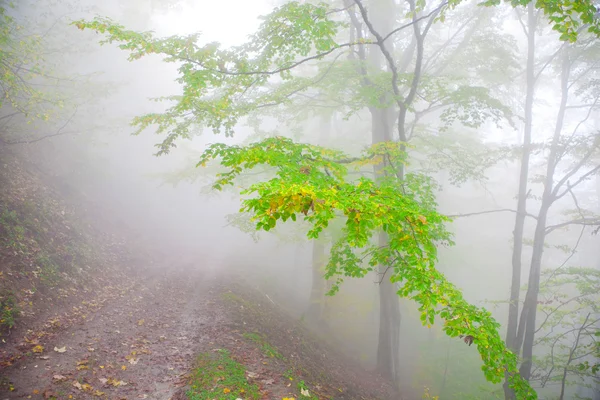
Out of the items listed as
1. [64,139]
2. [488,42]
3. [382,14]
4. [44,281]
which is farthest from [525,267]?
[64,139]

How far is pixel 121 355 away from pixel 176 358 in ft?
3.62

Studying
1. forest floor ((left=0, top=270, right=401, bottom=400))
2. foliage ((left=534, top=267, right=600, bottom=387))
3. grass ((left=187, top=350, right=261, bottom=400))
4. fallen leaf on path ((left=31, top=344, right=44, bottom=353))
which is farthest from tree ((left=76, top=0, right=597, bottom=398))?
foliage ((left=534, top=267, right=600, bottom=387))

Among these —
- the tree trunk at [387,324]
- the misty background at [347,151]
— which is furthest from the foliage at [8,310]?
the tree trunk at [387,324]

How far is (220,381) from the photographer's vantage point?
5.18m

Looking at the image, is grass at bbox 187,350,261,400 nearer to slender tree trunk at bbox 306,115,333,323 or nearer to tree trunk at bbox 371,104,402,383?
tree trunk at bbox 371,104,402,383

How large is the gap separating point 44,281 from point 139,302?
8.52 ft

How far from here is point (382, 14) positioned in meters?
11.4

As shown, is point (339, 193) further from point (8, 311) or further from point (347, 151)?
point (347, 151)

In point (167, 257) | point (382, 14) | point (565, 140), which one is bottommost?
point (167, 257)

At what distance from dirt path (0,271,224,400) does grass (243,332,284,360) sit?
971 millimetres

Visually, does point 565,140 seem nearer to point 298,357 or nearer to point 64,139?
point 298,357

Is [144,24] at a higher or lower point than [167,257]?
higher

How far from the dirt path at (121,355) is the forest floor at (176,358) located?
17mm

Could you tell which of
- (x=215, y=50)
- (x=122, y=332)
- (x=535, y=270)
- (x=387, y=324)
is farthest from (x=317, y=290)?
(x=215, y=50)
